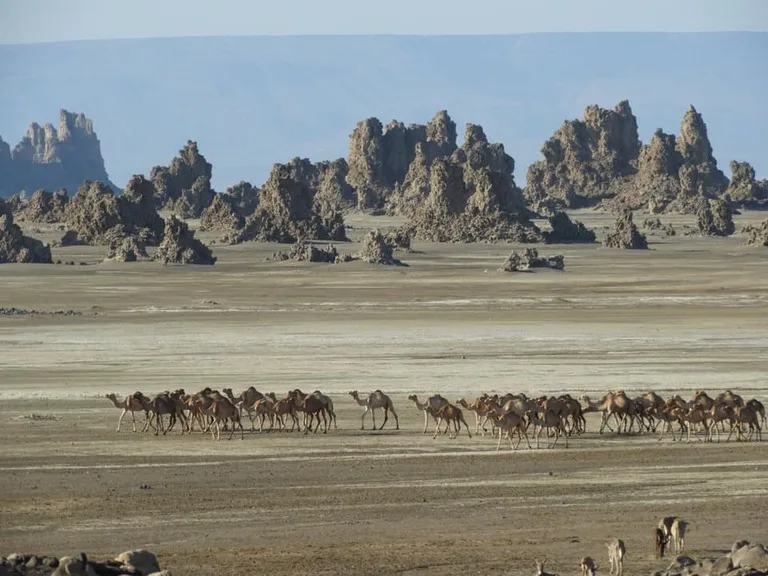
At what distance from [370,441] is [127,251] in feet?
188

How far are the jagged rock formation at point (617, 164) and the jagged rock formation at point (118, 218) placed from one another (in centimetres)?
5291

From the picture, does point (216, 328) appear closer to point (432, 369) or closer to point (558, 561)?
point (432, 369)

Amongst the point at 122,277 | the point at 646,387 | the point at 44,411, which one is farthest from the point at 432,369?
the point at 122,277

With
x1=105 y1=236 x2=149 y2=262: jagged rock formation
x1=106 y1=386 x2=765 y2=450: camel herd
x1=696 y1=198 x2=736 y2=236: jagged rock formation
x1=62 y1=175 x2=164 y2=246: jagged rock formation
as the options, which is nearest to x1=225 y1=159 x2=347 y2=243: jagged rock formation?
x1=62 y1=175 x2=164 y2=246: jagged rock formation

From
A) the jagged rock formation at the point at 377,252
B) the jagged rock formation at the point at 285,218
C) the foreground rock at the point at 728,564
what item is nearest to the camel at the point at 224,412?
the foreground rock at the point at 728,564

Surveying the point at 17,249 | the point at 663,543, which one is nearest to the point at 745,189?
the point at 17,249

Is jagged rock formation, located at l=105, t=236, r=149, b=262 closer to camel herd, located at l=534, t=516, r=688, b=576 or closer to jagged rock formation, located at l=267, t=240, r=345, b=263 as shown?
jagged rock formation, located at l=267, t=240, r=345, b=263

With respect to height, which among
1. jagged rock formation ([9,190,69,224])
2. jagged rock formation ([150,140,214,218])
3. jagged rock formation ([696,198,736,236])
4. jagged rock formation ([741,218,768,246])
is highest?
jagged rock formation ([150,140,214,218])

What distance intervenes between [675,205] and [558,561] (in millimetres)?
125678

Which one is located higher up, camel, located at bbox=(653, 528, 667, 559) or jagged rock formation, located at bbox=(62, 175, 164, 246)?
jagged rock formation, located at bbox=(62, 175, 164, 246)

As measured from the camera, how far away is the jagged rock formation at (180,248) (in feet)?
261

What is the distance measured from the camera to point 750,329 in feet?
150

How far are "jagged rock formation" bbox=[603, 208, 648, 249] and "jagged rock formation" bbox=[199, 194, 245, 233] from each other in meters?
24.1

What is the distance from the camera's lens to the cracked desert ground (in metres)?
18.6
